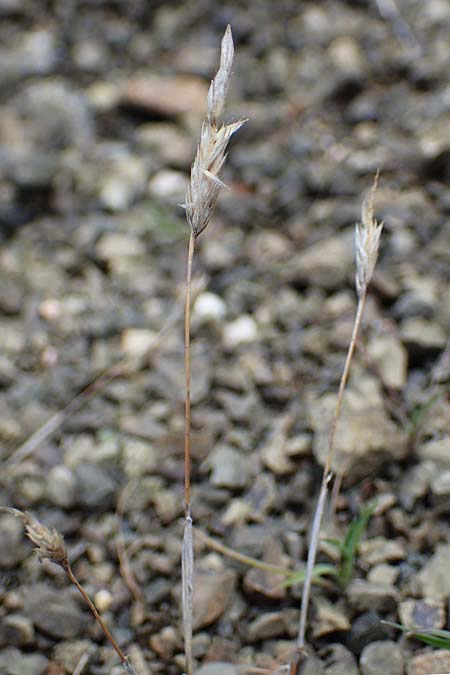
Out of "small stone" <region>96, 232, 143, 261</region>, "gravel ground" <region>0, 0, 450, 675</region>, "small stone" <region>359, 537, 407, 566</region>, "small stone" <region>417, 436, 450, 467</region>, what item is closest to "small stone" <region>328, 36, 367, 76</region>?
"gravel ground" <region>0, 0, 450, 675</region>

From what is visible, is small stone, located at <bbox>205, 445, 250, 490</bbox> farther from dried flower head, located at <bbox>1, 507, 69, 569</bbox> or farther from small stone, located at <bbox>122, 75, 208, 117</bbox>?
small stone, located at <bbox>122, 75, 208, 117</bbox>

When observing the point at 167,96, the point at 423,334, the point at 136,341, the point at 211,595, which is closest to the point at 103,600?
the point at 211,595

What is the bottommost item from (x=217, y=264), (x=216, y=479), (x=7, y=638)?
→ (x=7, y=638)

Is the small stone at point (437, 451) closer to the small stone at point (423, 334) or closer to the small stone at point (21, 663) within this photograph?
the small stone at point (423, 334)

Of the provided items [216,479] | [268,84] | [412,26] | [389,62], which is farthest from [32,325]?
[412,26]

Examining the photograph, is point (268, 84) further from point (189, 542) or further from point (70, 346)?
point (189, 542)

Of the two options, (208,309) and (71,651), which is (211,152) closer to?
(71,651)
